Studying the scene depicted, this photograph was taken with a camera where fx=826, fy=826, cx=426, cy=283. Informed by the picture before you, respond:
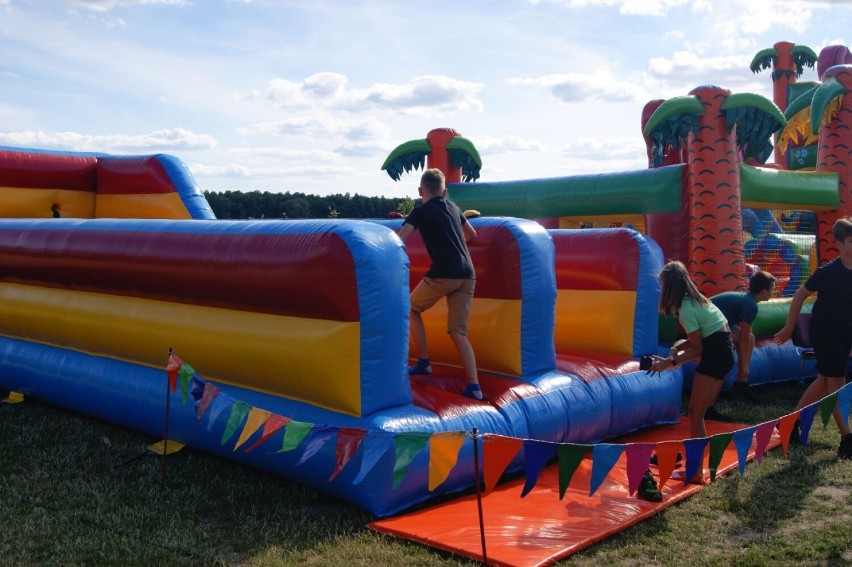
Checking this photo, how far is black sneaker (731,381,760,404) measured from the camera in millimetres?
6418

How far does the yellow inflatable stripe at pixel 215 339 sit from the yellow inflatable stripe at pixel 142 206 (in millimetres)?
1448

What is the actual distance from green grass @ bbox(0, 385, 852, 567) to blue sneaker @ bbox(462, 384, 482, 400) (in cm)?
90

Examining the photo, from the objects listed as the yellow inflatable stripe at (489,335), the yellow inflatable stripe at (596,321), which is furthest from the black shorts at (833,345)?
the yellow inflatable stripe at (489,335)

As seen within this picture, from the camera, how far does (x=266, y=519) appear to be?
12.0 ft

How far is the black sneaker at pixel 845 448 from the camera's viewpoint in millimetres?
4707

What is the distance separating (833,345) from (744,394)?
1.72 meters

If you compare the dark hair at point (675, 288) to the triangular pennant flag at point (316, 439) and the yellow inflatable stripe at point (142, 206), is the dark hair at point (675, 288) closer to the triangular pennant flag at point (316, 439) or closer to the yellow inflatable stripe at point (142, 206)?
the triangular pennant flag at point (316, 439)

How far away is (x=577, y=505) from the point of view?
385 cm

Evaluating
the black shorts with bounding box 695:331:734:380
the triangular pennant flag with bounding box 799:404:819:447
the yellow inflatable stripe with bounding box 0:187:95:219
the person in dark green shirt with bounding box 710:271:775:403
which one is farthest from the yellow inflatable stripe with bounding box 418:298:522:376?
the yellow inflatable stripe with bounding box 0:187:95:219

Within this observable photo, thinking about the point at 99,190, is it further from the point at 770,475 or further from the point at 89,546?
the point at 770,475

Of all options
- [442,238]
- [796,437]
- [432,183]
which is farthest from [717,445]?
[432,183]

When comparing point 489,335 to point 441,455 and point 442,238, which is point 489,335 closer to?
point 442,238

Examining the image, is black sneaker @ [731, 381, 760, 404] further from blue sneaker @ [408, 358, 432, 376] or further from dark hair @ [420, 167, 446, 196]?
dark hair @ [420, 167, 446, 196]

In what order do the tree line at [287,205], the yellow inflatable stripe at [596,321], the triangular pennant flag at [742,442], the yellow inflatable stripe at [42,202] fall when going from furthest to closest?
the tree line at [287,205] → the yellow inflatable stripe at [42,202] → the yellow inflatable stripe at [596,321] → the triangular pennant flag at [742,442]
